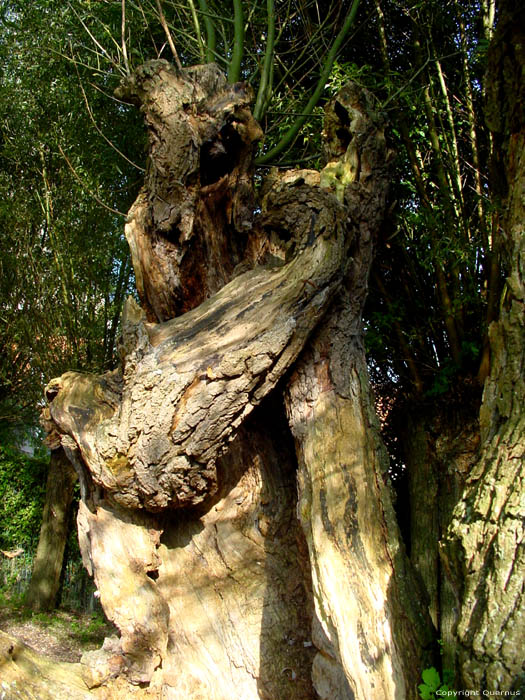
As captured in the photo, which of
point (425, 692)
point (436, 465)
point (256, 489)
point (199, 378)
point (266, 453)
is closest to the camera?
point (425, 692)

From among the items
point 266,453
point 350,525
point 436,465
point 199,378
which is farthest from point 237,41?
point 350,525

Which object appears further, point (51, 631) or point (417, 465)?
point (51, 631)

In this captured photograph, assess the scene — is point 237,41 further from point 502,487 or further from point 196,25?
point 502,487

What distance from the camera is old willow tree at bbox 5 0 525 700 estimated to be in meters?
2.67

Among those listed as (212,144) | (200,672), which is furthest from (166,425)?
(212,144)

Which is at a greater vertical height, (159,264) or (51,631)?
(159,264)

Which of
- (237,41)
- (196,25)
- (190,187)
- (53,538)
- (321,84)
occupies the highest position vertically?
(196,25)

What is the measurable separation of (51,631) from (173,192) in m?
6.25

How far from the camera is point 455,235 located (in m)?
4.77

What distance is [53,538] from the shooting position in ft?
27.7

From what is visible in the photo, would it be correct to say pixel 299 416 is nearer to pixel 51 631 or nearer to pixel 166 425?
pixel 166 425

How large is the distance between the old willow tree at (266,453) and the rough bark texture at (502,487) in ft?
0.04

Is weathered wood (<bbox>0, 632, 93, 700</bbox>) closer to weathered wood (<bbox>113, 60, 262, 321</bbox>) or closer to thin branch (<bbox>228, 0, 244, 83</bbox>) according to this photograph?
weathered wood (<bbox>113, 60, 262, 321</bbox>)

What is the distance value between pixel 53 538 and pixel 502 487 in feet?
25.3
